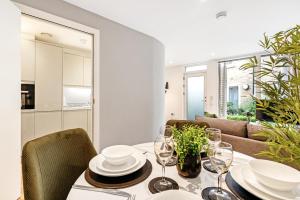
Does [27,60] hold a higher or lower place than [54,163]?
higher

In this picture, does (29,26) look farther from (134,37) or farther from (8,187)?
(8,187)

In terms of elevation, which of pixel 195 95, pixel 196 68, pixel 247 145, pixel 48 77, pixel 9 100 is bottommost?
pixel 247 145

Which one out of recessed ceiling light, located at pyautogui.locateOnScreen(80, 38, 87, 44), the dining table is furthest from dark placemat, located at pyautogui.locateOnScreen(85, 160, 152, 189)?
recessed ceiling light, located at pyautogui.locateOnScreen(80, 38, 87, 44)

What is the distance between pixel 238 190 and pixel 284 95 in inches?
18.6

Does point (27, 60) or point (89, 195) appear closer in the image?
point (89, 195)

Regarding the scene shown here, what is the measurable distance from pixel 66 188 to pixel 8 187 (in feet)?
4.01

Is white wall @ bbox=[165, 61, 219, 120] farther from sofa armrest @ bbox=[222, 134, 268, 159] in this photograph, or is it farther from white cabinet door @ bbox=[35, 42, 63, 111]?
white cabinet door @ bbox=[35, 42, 63, 111]

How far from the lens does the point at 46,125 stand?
3.26m

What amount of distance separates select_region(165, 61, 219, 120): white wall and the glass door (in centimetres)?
20

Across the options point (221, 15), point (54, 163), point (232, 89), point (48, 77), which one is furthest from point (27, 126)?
point (232, 89)

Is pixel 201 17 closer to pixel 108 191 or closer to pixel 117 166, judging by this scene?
pixel 117 166

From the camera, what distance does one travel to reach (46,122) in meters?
3.26

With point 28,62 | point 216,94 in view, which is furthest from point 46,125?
point 216,94

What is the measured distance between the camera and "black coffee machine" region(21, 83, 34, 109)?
3061 millimetres
